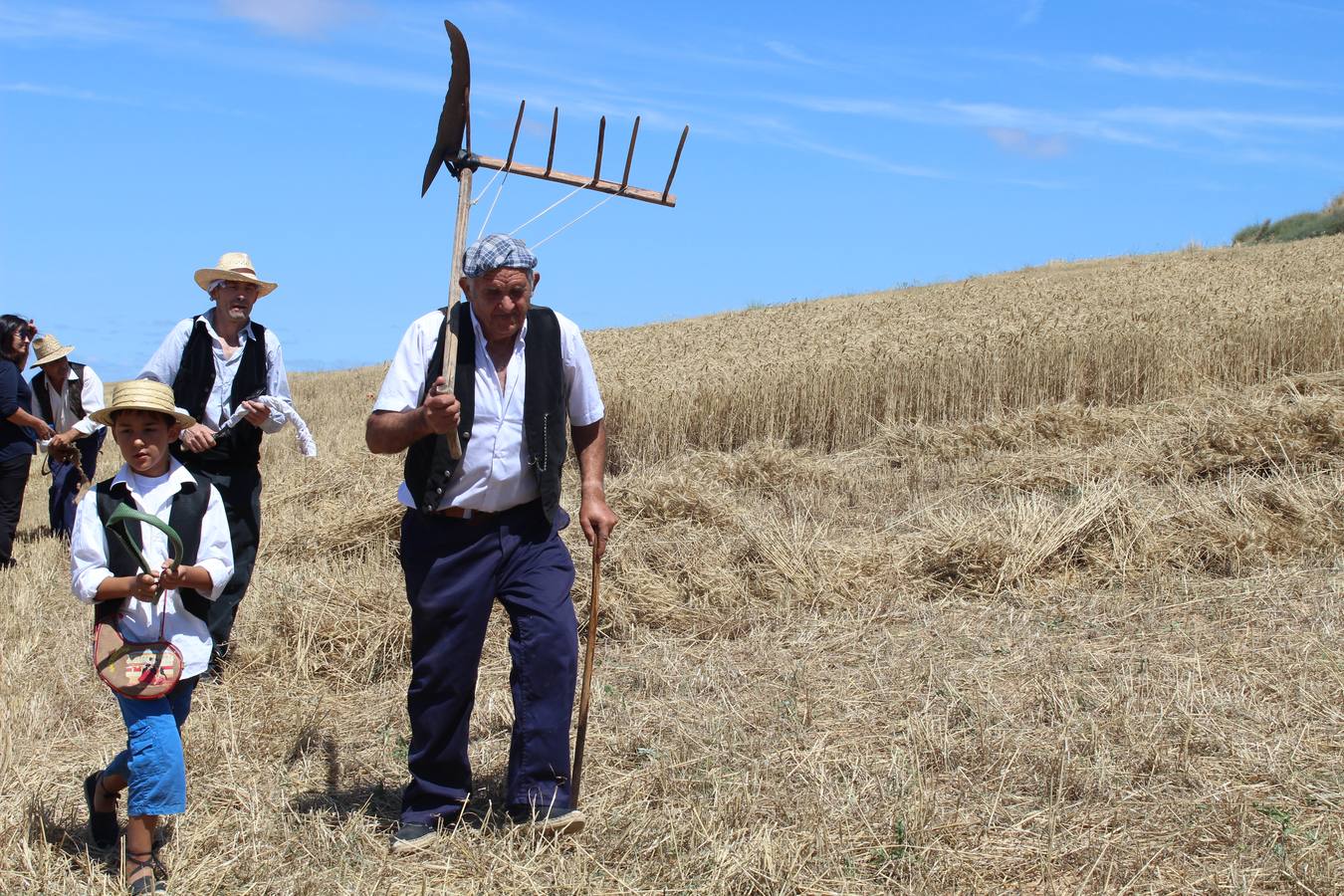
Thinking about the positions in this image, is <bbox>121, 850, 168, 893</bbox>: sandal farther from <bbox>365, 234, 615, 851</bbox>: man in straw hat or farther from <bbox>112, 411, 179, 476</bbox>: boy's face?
<bbox>112, 411, 179, 476</bbox>: boy's face

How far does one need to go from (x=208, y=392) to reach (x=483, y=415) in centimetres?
214

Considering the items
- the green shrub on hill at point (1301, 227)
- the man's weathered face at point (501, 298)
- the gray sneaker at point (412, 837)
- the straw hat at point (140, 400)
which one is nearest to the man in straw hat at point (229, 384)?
the straw hat at point (140, 400)

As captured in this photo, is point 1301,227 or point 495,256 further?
point 1301,227

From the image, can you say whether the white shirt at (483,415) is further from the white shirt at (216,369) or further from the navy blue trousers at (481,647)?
the white shirt at (216,369)

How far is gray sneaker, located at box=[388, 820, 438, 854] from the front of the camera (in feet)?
11.9

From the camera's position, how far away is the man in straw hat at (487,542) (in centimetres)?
359

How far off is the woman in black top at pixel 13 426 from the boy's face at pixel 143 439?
5.47 metres

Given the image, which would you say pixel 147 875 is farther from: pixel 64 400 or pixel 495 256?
pixel 64 400

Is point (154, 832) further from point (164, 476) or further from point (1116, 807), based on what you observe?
point (1116, 807)

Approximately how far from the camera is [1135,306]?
47.2 feet

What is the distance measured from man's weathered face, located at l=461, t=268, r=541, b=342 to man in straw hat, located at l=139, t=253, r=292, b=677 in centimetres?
196

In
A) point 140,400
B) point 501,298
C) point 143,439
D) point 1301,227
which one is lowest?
point 143,439

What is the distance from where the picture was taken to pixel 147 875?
3389 millimetres

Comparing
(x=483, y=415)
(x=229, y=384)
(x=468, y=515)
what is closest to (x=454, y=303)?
(x=483, y=415)
